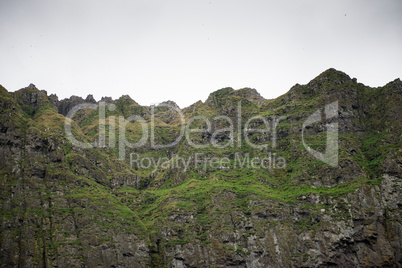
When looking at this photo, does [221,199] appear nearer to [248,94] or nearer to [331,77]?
[331,77]

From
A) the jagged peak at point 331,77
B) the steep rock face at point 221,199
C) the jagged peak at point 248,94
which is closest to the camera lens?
the steep rock face at point 221,199

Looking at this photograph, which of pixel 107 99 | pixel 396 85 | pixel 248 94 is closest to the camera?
pixel 396 85

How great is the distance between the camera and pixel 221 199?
3738 inches

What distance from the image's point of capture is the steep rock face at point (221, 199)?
256 feet

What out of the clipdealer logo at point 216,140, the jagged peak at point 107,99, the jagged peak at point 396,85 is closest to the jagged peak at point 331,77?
the clipdealer logo at point 216,140

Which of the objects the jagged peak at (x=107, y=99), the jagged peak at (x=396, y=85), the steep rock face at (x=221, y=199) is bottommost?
the steep rock face at (x=221, y=199)

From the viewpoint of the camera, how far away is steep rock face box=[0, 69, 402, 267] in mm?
78000

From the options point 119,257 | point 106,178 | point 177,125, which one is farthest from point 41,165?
point 177,125

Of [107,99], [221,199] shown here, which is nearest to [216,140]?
[221,199]

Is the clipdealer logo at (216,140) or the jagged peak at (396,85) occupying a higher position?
the jagged peak at (396,85)

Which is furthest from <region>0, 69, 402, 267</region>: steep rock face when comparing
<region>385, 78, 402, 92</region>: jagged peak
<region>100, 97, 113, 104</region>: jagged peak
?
<region>100, 97, 113, 104</region>: jagged peak

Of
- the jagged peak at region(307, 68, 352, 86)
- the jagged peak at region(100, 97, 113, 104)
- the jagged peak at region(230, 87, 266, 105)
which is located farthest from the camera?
the jagged peak at region(100, 97, 113, 104)

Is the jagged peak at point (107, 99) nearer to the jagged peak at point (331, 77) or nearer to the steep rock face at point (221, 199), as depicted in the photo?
the steep rock face at point (221, 199)

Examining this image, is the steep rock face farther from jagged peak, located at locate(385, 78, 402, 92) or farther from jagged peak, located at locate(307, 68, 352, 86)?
jagged peak, located at locate(307, 68, 352, 86)
